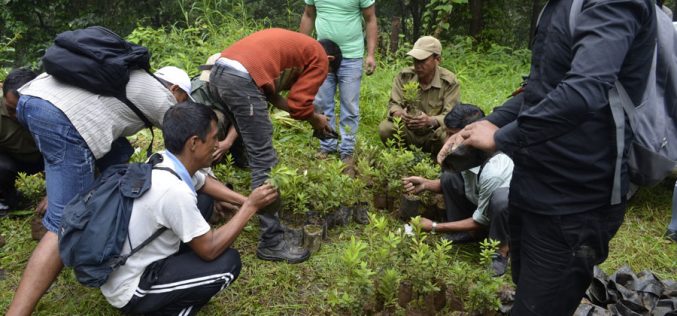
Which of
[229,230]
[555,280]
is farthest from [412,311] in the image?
[229,230]

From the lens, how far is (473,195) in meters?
3.84

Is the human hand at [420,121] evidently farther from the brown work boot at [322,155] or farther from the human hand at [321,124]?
the human hand at [321,124]

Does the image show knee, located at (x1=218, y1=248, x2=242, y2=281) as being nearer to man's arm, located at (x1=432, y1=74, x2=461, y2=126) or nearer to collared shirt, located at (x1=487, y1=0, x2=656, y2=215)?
collared shirt, located at (x1=487, y1=0, x2=656, y2=215)

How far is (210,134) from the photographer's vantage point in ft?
9.02

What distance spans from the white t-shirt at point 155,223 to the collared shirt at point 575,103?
60.3 inches

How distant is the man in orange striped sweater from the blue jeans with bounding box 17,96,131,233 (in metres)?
0.95

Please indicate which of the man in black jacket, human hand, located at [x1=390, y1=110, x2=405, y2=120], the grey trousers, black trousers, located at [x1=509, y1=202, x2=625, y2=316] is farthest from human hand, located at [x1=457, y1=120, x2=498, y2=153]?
human hand, located at [x1=390, y1=110, x2=405, y2=120]

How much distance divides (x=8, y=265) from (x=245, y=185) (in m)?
1.87

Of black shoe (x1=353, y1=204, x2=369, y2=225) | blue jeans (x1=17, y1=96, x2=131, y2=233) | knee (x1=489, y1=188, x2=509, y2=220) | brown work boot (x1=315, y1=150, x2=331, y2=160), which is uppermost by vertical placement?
blue jeans (x1=17, y1=96, x2=131, y2=233)

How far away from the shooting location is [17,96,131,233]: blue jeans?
2.90 meters

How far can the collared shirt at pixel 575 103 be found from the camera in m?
1.67

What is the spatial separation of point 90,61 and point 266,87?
3.68ft

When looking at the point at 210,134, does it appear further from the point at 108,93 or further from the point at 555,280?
the point at 555,280

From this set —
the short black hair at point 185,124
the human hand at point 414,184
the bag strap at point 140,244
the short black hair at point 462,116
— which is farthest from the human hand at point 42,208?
the short black hair at point 462,116
